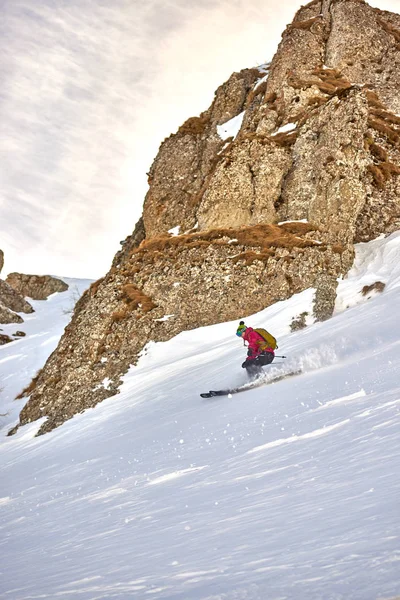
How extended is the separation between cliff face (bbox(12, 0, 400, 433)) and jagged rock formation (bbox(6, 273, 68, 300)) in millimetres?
71546

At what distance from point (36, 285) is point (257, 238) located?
86426mm

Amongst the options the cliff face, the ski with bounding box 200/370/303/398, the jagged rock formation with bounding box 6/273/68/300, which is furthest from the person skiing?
the jagged rock formation with bounding box 6/273/68/300

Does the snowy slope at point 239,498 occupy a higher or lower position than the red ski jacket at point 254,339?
lower

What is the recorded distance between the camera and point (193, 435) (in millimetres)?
13828

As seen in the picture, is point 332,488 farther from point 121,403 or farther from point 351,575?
point 121,403

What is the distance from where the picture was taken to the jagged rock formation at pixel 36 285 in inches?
4375

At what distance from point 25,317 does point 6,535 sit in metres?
87.1

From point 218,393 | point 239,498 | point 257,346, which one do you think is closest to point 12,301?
point 218,393

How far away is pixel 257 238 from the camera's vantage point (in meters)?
35.2

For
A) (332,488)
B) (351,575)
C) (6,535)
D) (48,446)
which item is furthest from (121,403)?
(351,575)

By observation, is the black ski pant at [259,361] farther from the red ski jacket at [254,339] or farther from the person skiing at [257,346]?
the red ski jacket at [254,339]

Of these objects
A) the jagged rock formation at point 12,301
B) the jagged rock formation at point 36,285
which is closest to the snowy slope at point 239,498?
the jagged rock formation at point 12,301

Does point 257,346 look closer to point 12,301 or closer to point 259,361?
point 259,361

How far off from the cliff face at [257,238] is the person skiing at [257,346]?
10587 mm
